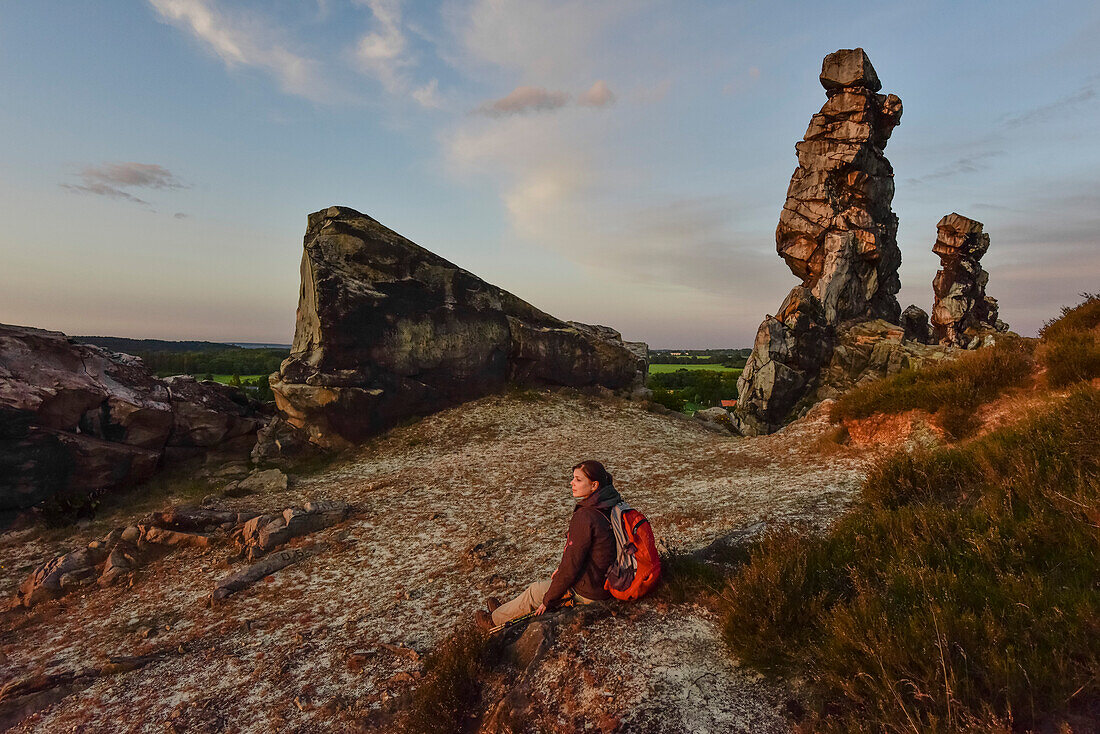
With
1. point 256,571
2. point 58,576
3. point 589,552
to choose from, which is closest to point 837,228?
point 589,552

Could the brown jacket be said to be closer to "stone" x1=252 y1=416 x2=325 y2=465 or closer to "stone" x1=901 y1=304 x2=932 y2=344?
"stone" x1=252 y1=416 x2=325 y2=465

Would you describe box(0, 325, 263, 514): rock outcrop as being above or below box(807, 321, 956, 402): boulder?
below

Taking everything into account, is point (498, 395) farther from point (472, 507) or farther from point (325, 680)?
point (325, 680)

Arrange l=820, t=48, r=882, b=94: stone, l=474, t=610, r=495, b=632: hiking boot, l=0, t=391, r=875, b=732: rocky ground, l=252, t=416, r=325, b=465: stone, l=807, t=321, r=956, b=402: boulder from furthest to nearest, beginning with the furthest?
l=820, t=48, r=882, b=94: stone → l=807, t=321, r=956, b=402: boulder → l=252, t=416, r=325, b=465: stone → l=474, t=610, r=495, b=632: hiking boot → l=0, t=391, r=875, b=732: rocky ground

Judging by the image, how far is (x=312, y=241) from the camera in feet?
66.5

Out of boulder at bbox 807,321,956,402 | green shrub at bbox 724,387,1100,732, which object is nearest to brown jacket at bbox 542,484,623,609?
green shrub at bbox 724,387,1100,732

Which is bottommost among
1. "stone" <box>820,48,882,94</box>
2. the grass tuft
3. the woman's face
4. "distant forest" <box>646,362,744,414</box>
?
"distant forest" <box>646,362,744,414</box>

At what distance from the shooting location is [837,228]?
3762 centimetres

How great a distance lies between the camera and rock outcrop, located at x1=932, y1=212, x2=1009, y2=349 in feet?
157

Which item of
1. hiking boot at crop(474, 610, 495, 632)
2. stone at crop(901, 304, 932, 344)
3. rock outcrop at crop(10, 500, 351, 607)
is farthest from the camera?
stone at crop(901, 304, 932, 344)

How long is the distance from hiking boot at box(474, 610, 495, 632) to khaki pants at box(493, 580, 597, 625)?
0.37ft

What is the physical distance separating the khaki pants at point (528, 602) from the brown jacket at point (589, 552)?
0.18 meters

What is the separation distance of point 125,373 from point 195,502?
5.88 m

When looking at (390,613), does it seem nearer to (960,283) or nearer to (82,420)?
(82,420)
